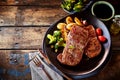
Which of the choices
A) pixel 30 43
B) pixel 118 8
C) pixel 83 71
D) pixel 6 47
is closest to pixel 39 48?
pixel 30 43

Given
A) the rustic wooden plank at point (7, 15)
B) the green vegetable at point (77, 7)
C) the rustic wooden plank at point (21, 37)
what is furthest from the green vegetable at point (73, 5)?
the rustic wooden plank at point (7, 15)

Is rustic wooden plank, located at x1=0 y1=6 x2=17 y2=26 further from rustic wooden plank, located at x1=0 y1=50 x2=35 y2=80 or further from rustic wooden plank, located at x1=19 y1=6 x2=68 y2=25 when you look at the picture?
rustic wooden plank, located at x1=0 y1=50 x2=35 y2=80

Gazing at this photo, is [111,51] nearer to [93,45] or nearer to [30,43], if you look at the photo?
[93,45]

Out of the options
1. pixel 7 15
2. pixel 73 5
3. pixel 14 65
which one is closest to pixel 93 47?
pixel 73 5

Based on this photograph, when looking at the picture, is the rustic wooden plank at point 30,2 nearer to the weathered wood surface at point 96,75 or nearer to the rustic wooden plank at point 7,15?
the rustic wooden plank at point 7,15

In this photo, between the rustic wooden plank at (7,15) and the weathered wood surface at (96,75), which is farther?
the rustic wooden plank at (7,15)
